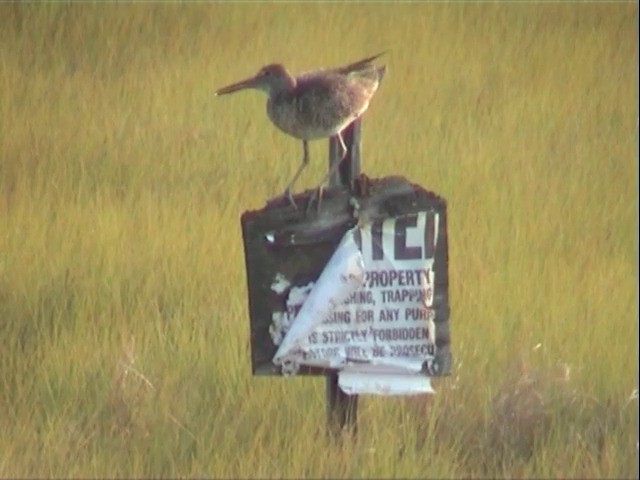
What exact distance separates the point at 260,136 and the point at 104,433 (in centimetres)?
90

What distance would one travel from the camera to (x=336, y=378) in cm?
365

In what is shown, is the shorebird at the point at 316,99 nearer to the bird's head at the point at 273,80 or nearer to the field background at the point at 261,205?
the bird's head at the point at 273,80

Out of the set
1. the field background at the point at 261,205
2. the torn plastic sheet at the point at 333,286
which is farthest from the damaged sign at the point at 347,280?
the field background at the point at 261,205

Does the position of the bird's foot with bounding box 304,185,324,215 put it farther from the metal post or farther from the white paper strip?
the white paper strip

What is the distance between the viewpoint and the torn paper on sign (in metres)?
3.57

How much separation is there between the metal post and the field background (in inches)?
1.9

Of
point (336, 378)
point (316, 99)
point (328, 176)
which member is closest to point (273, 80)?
point (316, 99)

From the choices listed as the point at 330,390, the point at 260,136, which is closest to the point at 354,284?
the point at 330,390

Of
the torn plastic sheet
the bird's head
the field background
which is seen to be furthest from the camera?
the field background

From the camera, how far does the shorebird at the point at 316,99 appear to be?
363cm

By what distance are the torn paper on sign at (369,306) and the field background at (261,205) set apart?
209mm

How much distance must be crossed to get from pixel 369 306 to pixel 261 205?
728mm

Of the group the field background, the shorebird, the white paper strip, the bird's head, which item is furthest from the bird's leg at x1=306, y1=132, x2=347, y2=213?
the field background

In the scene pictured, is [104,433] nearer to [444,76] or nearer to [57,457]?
[57,457]
